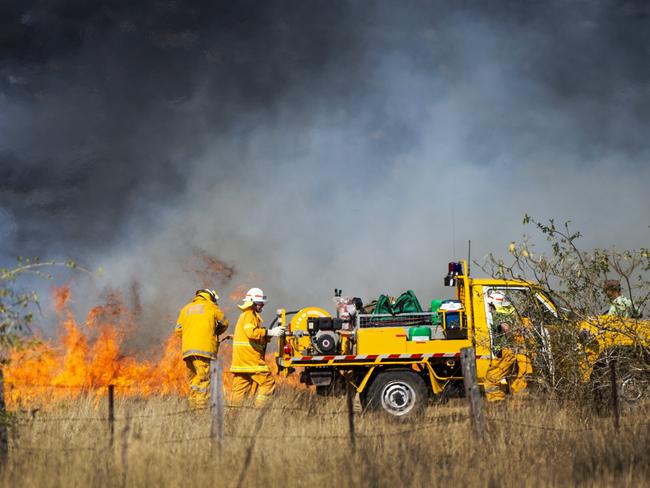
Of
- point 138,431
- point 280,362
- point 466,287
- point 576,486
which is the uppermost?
point 466,287

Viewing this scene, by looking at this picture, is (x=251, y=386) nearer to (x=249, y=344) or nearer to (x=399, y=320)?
(x=249, y=344)

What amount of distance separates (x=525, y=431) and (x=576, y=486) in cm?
179

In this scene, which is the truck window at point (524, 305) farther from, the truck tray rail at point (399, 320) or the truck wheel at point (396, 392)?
the truck wheel at point (396, 392)

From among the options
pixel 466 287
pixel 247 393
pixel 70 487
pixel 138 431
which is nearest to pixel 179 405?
pixel 247 393

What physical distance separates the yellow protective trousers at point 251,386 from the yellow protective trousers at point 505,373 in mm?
3158

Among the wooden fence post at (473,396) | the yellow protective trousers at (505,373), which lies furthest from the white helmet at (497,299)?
the wooden fence post at (473,396)

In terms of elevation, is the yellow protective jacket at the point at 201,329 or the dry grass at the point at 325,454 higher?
the yellow protective jacket at the point at 201,329

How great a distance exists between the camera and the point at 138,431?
8.78 metres

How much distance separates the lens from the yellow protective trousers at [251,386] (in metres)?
12.2

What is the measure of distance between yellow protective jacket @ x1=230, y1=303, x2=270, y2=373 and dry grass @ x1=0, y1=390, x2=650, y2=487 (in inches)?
98.2

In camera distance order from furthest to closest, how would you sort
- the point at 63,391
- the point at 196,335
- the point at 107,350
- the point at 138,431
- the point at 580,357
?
the point at 107,350, the point at 63,391, the point at 196,335, the point at 580,357, the point at 138,431

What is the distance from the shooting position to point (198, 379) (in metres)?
12.1

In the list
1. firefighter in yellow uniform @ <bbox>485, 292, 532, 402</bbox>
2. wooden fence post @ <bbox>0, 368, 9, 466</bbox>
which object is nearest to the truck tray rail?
firefighter in yellow uniform @ <bbox>485, 292, 532, 402</bbox>

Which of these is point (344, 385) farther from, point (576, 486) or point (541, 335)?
point (576, 486)
